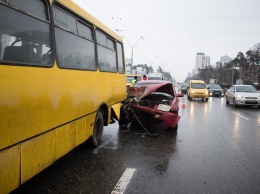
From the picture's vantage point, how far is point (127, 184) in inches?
187

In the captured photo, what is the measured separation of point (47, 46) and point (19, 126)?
137 centimetres

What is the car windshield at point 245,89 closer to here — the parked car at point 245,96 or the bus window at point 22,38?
the parked car at point 245,96

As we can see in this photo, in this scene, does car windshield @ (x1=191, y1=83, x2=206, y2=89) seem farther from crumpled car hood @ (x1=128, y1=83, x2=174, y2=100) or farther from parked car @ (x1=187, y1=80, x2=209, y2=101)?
crumpled car hood @ (x1=128, y1=83, x2=174, y2=100)

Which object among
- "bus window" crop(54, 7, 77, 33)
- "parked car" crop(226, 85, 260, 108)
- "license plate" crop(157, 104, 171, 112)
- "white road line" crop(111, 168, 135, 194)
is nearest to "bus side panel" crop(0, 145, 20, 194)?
"white road line" crop(111, 168, 135, 194)

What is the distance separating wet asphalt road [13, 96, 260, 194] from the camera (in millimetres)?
4641

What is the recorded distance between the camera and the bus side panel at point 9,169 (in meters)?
3.25


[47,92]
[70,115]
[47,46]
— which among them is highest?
[47,46]

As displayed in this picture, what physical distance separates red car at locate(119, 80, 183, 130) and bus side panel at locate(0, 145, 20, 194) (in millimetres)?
6073

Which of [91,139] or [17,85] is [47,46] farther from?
[91,139]

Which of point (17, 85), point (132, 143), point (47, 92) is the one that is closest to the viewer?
point (17, 85)

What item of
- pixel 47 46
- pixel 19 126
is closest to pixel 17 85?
pixel 19 126

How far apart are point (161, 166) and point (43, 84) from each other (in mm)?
2957

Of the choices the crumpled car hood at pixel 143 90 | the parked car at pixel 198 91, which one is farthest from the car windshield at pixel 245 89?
the crumpled car hood at pixel 143 90

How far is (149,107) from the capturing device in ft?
31.7
